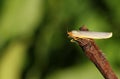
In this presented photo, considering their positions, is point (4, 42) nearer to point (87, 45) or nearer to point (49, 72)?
point (49, 72)

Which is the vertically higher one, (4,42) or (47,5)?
(47,5)

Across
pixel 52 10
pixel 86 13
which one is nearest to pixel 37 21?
pixel 52 10

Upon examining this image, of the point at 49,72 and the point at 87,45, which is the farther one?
the point at 49,72

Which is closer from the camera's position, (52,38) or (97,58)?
(97,58)

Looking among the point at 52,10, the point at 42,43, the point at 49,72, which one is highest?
the point at 52,10

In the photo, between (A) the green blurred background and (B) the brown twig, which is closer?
(B) the brown twig

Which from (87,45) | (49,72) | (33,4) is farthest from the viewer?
(49,72)

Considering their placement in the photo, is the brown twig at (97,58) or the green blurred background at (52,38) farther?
the green blurred background at (52,38)

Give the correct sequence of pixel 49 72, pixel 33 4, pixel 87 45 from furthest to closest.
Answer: pixel 49 72 < pixel 33 4 < pixel 87 45
